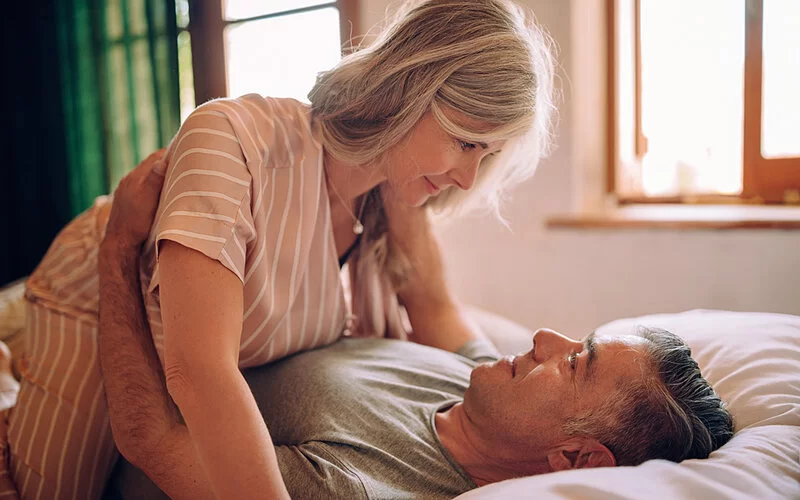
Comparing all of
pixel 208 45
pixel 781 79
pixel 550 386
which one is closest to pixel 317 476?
pixel 550 386

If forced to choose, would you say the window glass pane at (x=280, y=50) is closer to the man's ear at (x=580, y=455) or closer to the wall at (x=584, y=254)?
the wall at (x=584, y=254)

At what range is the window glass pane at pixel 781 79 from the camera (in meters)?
1.96

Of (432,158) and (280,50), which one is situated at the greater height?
(280,50)

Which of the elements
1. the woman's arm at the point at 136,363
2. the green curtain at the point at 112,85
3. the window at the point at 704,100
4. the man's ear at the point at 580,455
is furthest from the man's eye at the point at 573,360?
the green curtain at the point at 112,85

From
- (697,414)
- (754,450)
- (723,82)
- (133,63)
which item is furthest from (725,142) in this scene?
(133,63)

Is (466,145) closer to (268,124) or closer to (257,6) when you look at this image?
(268,124)

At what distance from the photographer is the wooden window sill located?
1.76 m

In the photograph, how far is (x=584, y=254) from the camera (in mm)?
2078

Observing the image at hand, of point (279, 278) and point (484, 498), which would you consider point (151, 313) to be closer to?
point (279, 278)

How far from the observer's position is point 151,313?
1.14m

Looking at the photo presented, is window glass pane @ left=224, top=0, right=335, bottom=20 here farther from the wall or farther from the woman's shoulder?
the woman's shoulder

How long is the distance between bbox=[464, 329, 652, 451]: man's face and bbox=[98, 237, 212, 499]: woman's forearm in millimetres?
446

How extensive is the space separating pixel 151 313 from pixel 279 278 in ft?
0.75

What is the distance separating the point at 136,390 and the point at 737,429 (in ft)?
2.98
